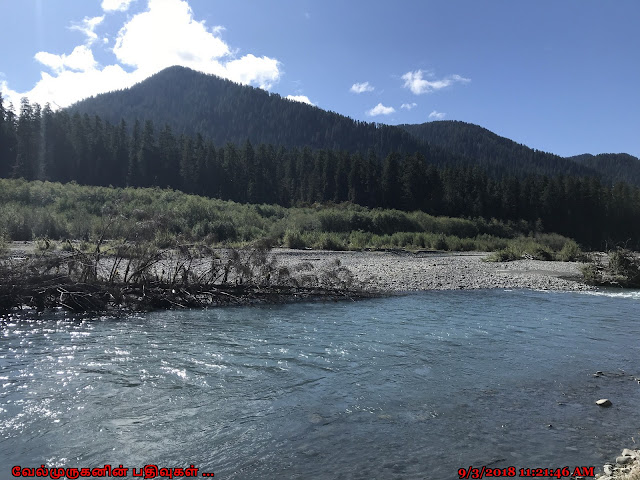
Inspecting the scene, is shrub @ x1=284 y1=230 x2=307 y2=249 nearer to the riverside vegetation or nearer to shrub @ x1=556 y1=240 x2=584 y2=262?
the riverside vegetation

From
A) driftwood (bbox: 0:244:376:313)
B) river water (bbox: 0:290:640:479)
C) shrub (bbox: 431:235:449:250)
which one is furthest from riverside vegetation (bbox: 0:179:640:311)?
river water (bbox: 0:290:640:479)

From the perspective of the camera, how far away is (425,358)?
10219 mm

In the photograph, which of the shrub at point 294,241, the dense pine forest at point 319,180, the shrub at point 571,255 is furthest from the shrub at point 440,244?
the dense pine forest at point 319,180

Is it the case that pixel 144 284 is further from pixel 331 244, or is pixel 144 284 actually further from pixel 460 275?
pixel 331 244

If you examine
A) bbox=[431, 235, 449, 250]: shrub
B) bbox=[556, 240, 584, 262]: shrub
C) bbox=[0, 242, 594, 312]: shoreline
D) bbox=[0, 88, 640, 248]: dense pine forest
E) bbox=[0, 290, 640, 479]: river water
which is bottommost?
bbox=[0, 290, 640, 479]: river water

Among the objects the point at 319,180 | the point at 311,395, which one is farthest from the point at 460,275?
the point at 319,180

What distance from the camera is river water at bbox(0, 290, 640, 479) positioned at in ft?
19.0

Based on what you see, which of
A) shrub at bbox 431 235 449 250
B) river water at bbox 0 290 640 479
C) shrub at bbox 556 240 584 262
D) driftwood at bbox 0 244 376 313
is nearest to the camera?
river water at bbox 0 290 640 479

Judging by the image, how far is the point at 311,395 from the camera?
7.88m

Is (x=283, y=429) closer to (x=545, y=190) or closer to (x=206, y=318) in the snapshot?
(x=206, y=318)

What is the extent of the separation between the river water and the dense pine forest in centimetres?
6987

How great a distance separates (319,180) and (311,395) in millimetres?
81953

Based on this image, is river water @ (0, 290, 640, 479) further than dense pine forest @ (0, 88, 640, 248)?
No

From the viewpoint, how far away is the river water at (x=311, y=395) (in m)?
5.79
